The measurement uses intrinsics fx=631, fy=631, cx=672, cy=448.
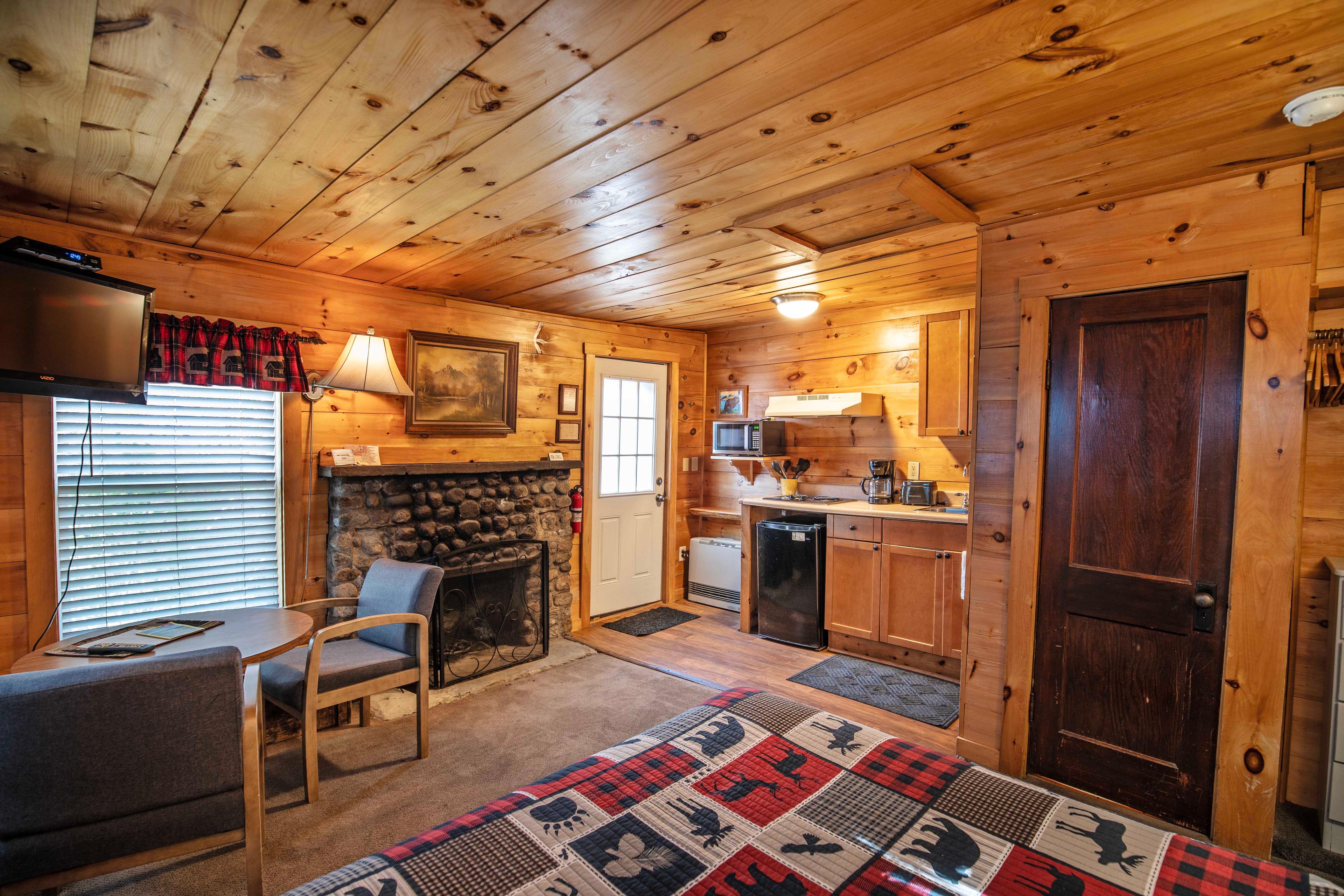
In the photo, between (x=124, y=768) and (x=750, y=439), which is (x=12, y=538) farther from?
(x=750, y=439)

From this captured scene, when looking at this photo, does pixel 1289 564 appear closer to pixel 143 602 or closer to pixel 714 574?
pixel 714 574

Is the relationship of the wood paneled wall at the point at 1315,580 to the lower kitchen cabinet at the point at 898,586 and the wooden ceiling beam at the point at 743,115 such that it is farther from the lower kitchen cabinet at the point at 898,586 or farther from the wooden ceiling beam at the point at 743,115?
the wooden ceiling beam at the point at 743,115

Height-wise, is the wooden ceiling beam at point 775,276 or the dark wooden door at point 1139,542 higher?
the wooden ceiling beam at point 775,276

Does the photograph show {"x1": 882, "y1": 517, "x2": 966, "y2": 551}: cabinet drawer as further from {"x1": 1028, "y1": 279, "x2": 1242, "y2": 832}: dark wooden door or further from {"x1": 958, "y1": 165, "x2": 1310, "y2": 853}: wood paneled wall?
{"x1": 1028, "y1": 279, "x2": 1242, "y2": 832}: dark wooden door

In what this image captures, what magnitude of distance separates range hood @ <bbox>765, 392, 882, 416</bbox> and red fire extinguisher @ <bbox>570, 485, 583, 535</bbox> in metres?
1.56

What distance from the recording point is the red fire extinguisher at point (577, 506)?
15.2 ft

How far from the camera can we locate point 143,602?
2.89 m

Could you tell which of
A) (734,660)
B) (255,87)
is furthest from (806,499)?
(255,87)

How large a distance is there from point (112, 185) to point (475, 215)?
1270 mm

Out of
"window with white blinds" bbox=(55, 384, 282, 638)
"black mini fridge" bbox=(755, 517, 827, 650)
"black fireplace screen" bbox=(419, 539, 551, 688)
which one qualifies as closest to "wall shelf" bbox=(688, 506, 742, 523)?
"black mini fridge" bbox=(755, 517, 827, 650)

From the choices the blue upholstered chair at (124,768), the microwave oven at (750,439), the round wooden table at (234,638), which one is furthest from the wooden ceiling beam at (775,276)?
the blue upholstered chair at (124,768)

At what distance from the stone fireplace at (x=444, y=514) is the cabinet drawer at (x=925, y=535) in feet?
7.11

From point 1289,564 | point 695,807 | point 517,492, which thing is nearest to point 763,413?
point 517,492

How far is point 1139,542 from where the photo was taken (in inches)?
89.2
